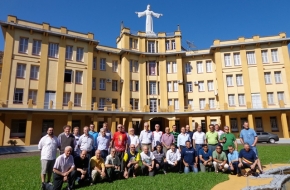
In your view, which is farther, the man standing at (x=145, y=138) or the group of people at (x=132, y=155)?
the man standing at (x=145, y=138)

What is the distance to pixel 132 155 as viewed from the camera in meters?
7.46

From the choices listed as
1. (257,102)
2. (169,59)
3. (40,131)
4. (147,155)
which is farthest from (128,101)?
(147,155)

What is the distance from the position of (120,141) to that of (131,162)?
3.00ft

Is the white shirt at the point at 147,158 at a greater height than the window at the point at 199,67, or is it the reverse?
the window at the point at 199,67

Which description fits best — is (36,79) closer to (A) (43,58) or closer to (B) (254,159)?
(A) (43,58)

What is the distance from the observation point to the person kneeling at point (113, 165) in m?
6.65

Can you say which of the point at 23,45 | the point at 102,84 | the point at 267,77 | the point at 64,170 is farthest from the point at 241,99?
the point at 23,45

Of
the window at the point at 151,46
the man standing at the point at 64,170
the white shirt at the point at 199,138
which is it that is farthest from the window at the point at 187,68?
the man standing at the point at 64,170

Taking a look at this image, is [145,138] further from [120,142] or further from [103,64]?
[103,64]

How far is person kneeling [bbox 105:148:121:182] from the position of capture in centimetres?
665

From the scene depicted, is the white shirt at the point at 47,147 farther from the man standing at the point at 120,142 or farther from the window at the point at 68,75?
the window at the point at 68,75

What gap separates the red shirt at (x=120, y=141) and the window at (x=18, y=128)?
57.8ft

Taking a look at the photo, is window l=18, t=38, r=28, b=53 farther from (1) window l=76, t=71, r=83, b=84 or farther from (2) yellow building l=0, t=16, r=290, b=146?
(1) window l=76, t=71, r=83, b=84

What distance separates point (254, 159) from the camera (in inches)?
283
